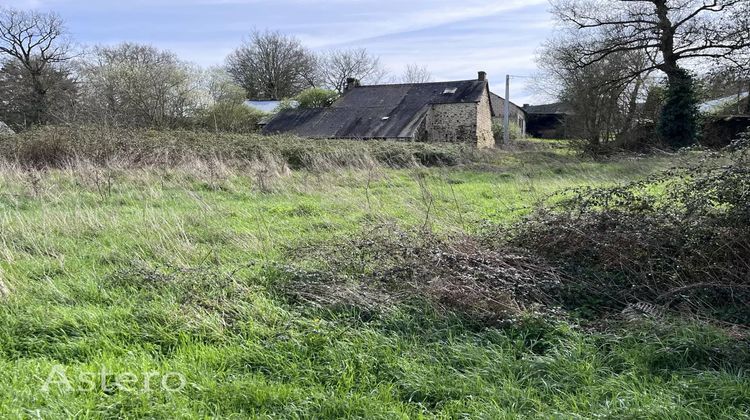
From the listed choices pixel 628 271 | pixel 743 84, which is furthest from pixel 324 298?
pixel 743 84

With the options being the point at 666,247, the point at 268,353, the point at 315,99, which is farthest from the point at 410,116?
the point at 268,353

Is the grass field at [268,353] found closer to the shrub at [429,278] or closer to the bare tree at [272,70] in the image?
the shrub at [429,278]

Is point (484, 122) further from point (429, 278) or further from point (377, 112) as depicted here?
point (429, 278)

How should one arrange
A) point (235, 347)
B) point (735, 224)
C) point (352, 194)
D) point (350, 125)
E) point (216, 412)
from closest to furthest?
point (216, 412) < point (235, 347) < point (735, 224) < point (352, 194) < point (350, 125)

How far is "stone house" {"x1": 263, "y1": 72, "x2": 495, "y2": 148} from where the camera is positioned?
3497cm

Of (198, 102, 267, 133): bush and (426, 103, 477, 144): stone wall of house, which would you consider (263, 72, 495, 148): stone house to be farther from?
(198, 102, 267, 133): bush

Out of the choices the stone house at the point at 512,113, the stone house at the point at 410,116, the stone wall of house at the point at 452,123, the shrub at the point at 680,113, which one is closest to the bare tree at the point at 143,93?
the stone house at the point at 410,116

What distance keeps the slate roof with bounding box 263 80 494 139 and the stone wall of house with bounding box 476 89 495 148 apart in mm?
1238

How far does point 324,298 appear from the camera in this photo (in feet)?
14.1

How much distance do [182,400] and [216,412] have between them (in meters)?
0.26

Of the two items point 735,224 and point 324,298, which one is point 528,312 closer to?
point 324,298

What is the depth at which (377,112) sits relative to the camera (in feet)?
120

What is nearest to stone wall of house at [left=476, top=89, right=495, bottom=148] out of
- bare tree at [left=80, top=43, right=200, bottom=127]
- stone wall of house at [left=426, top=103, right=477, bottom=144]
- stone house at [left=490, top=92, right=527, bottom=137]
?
stone wall of house at [left=426, top=103, right=477, bottom=144]

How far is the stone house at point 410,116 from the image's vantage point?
35.0 meters
